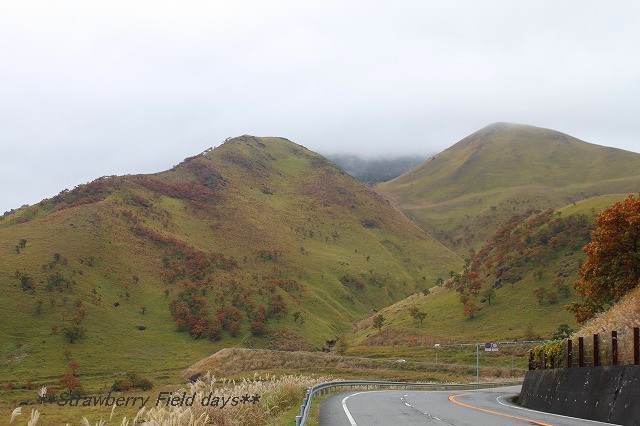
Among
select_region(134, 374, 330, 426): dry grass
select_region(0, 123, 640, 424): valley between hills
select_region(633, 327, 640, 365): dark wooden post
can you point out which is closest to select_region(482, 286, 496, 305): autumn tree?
select_region(0, 123, 640, 424): valley between hills

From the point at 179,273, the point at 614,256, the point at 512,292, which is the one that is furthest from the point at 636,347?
the point at 179,273

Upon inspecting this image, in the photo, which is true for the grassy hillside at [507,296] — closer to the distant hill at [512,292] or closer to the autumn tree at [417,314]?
the distant hill at [512,292]

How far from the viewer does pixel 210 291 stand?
107 m

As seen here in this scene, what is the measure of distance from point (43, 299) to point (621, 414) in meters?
87.6

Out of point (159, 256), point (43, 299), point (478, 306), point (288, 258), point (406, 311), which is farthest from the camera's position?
point (288, 258)

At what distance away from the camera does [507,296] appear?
91.2 m

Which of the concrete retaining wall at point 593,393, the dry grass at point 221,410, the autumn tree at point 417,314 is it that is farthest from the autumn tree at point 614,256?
the autumn tree at point 417,314

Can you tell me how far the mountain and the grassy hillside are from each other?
53.8 ft

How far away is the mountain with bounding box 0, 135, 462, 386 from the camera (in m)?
82.2

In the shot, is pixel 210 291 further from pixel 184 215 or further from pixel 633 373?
pixel 633 373

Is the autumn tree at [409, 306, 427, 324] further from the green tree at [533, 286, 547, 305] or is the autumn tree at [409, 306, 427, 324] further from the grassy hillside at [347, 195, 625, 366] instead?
the green tree at [533, 286, 547, 305]

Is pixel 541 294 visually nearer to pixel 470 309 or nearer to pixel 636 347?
pixel 470 309

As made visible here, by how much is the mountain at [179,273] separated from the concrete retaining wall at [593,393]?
5886cm

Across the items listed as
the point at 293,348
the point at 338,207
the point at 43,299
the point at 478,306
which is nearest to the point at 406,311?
the point at 478,306
